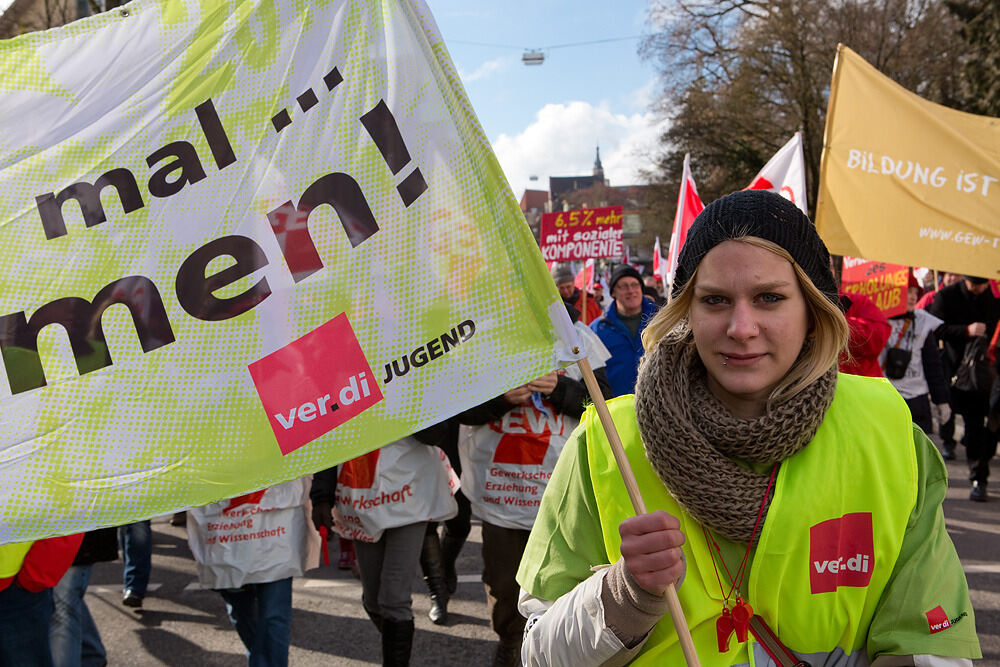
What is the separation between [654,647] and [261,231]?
3.84 feet

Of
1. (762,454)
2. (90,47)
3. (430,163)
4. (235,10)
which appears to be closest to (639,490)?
(762,454)

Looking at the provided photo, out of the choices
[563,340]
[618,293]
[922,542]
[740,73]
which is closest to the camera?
[922,542]

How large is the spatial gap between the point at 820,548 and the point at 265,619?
8.68 ft

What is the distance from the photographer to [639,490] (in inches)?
63.3

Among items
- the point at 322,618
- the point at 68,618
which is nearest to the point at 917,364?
the point at 322,618

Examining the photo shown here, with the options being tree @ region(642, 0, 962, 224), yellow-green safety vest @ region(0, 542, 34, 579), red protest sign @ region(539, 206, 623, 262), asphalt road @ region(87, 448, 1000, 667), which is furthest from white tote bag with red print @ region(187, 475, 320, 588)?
tree @ region(642, 0, 962, 224)

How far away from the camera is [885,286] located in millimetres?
6676

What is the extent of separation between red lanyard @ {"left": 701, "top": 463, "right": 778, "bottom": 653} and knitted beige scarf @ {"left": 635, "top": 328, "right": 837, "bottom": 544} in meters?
0.01

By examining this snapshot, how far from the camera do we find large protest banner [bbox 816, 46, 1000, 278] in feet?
14.0

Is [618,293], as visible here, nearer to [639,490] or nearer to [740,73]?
[639,490]

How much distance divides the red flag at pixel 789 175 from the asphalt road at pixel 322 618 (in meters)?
2.67

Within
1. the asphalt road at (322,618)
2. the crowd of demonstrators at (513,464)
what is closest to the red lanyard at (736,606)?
the crowd of demonstrators at (513,464)

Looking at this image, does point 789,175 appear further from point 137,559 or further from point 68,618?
point 137,559

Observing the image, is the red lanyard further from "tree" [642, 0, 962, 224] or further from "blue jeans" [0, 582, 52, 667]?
"tree" [642, 0, 962, 224]
